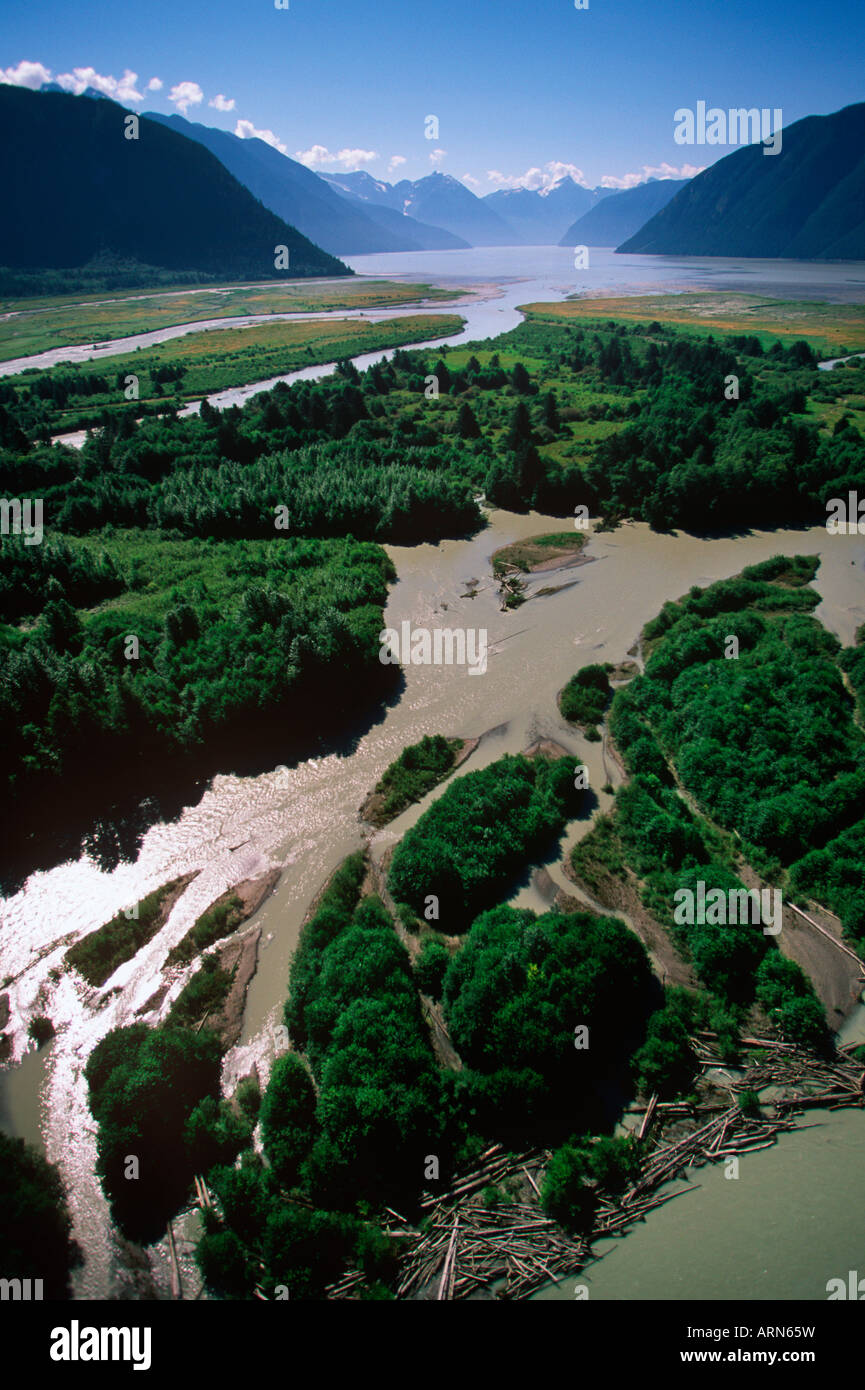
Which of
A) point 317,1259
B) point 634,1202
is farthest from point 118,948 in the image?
point 634,1202

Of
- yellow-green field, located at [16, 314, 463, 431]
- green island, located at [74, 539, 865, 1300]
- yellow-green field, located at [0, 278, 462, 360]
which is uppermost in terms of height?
yellow-green field, located at [0, 278, 462, 360]

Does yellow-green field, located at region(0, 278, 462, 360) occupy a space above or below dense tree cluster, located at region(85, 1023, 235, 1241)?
above

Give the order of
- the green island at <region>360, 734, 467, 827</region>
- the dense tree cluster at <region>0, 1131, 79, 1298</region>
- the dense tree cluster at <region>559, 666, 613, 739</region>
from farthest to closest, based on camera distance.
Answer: the dense tree cluster at <region>559, 666, 613, 739</region>, the green island at <region>360, 734, 467, 827</region>, the dense tree cluster at <region>0, 1131, 79, 1298</region>

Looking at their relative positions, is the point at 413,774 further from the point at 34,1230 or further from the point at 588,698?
the point at 34,1230

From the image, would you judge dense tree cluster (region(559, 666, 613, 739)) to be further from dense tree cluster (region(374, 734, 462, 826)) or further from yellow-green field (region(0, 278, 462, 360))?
yellow-green field (region(0, 278, 462, 360))

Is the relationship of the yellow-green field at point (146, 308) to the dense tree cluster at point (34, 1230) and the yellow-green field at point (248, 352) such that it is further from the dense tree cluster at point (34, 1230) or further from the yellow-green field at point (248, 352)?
the dense tree cluster at point (34, 1230)

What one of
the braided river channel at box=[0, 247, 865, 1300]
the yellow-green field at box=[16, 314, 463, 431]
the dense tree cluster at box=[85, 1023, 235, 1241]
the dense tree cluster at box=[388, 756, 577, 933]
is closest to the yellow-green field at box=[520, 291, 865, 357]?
the yellow-green field at box=[16, 314, 463, 431]
